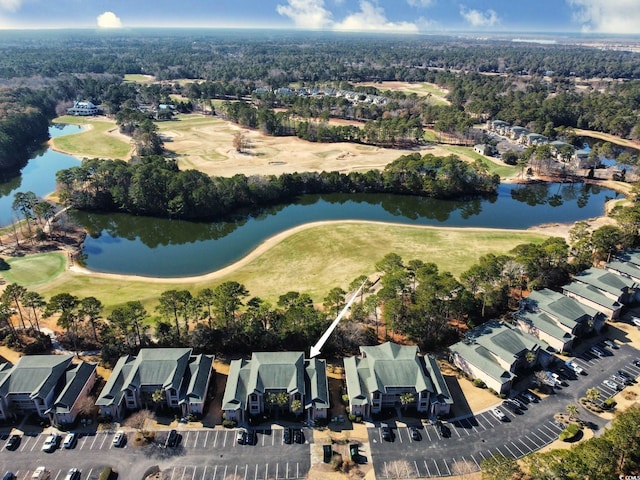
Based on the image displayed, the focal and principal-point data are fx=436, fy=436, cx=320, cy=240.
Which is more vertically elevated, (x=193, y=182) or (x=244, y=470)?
(x=193, y=182)

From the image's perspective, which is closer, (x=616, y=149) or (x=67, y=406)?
(x=67, y=406)

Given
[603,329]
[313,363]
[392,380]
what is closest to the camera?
[392,380]

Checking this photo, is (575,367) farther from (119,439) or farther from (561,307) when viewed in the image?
(119,439)

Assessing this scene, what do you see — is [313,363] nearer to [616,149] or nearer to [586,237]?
[586,237]

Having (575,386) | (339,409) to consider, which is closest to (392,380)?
(339,409)

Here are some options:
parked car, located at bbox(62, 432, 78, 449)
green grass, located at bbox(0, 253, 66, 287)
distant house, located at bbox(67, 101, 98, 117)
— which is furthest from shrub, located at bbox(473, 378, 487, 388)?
distant house, located at bbox(67, 101, 98, 117)

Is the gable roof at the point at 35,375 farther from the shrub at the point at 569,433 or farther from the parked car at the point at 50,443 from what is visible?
the shrub at the point at 569,433

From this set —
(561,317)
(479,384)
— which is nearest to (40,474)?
(479,384)
